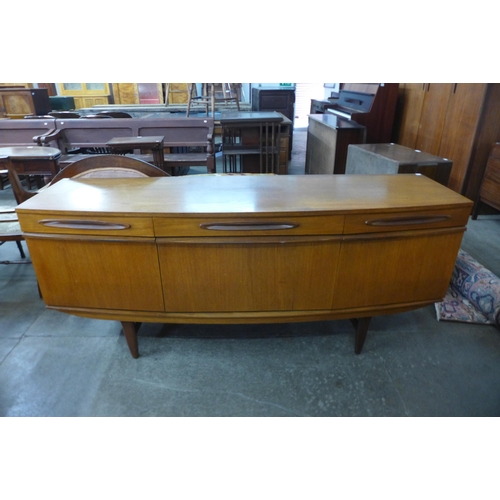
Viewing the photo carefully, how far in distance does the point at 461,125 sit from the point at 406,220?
9.20 feet

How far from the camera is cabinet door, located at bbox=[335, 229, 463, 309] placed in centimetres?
132

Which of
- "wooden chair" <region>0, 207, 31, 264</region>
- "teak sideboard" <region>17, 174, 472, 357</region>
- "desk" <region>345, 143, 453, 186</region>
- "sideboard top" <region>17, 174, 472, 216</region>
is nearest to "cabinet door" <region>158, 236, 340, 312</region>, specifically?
"teak sideboard" <region>17, 174, 472, 357</region>

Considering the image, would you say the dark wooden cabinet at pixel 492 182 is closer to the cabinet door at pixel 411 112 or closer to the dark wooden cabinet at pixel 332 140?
the cabinet door at pixel 411 112

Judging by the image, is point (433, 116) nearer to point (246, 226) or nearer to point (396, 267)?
point (396, 267)

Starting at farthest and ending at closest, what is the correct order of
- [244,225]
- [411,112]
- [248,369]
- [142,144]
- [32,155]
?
[411,112], [142,144], [32,155], [248,369], [244,225]

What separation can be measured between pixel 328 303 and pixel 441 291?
1.66 feet

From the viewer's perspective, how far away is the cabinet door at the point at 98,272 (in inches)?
50.6

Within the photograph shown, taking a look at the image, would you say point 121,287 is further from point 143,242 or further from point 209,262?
point 209,262

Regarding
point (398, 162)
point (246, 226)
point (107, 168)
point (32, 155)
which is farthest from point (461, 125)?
A: point (32, 155)

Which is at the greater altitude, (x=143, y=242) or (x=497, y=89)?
(x=497, y=89)

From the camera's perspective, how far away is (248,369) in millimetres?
1664

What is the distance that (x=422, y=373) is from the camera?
164cm

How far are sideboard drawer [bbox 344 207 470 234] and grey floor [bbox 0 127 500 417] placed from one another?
759 mm

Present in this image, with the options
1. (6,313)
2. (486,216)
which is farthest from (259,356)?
(486,216)
